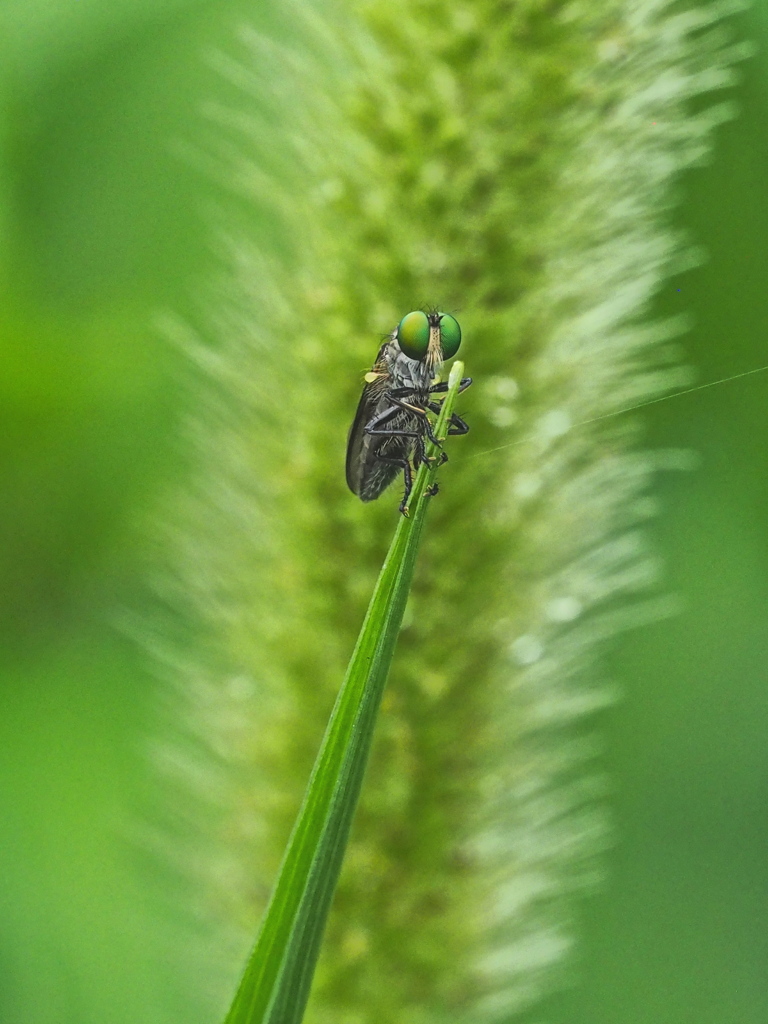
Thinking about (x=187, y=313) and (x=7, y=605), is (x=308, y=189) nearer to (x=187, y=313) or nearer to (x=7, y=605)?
(x=187, y=313)

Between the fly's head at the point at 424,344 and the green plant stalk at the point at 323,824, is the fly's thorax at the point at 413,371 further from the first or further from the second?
the green plant stalk at the point at 323,824

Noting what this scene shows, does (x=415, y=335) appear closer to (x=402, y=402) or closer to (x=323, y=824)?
(x=402, y=402)

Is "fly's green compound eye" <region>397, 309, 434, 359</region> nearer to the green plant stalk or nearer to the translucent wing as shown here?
the translucent wing

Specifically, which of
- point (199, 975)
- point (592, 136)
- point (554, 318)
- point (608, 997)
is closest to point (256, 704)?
point (199, 975)

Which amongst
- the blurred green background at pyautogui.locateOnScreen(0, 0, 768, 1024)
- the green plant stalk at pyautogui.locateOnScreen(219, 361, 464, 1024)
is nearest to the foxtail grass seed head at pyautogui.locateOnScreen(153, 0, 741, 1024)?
the blurred green background at pyautogui.locateOnScreen(0, 0, 768, 1024)

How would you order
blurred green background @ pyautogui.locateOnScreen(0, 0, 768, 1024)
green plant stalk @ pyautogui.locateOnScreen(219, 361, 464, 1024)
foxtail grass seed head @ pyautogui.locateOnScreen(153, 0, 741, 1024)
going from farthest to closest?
blurred green background @ pyautogui.locateOnScreen(0, 0, 768, 1024) → foxtail grass seed head @ pyautogui.locateOnScreen(153, 0, 741, 1024) → green plant stalk @ pyautogui.locateOnScreen(219, 361, 464, 1024)

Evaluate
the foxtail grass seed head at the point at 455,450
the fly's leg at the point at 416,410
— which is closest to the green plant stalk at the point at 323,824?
the fly's leg at the point at 416,410

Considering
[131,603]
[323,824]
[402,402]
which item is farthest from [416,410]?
[131,603]
